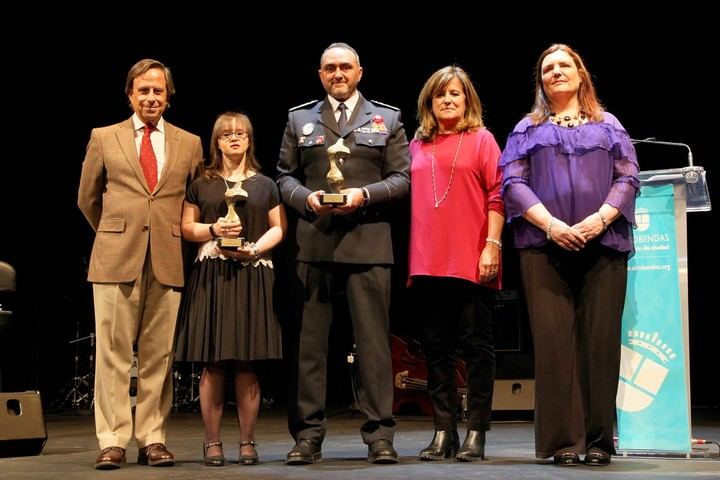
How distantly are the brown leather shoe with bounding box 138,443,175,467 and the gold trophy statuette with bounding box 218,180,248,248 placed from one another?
2.61 feet

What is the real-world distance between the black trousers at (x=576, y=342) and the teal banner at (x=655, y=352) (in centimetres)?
45

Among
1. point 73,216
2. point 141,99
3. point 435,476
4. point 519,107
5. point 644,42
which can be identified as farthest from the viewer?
point 73,216

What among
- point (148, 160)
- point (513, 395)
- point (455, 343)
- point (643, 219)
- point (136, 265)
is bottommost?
point (513, 395)

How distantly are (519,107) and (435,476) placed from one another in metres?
5.37

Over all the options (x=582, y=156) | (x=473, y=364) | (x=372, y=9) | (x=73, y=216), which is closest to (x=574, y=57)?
(x=582, y=156)

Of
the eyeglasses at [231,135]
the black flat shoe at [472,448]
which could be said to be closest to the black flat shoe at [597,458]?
the black flat shoe at [472,448]

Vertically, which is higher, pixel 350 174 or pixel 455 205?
pixel 350 174

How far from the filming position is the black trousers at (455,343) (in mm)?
3102

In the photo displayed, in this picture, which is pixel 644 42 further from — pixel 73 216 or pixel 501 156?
pixel 73 216

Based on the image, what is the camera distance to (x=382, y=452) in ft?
9.77

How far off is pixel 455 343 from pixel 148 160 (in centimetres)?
138

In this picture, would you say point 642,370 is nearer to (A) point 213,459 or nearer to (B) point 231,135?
(A) point 213,459

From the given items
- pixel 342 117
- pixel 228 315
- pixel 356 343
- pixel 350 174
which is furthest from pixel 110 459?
pixel 342 117

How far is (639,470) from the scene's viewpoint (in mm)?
2770
